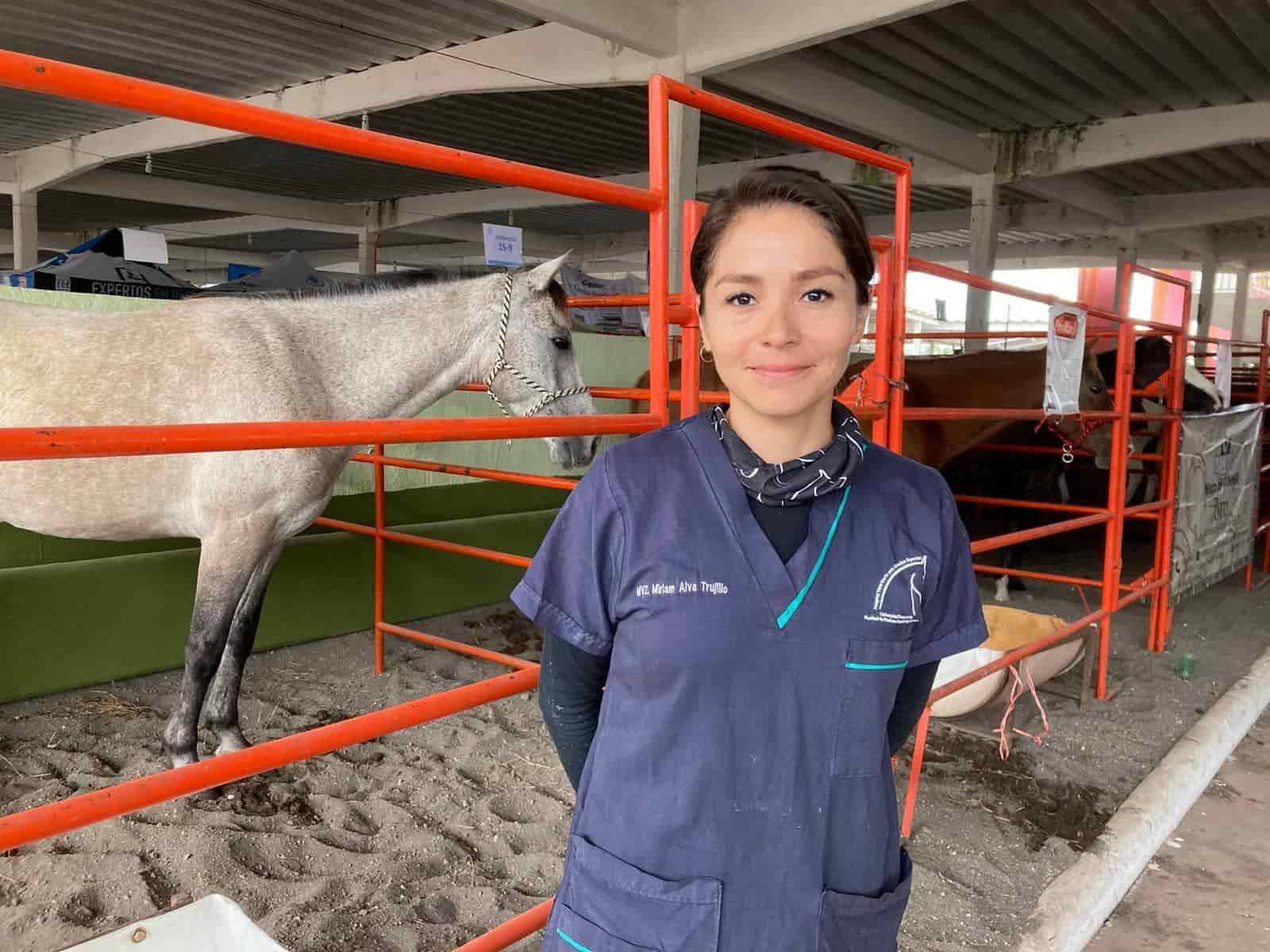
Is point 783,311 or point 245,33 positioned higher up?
point 245,33

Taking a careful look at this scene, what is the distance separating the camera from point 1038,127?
8328 mm

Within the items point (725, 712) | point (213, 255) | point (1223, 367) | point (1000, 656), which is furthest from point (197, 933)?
point (213, 255)

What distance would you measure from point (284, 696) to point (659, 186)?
2588mm

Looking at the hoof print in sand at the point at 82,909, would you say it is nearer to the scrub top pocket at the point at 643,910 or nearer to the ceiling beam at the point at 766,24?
the scrub top pocket at the point at 643,910

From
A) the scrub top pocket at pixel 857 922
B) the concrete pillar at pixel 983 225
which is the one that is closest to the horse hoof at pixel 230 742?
the scrub top pocket at pixel 857 922

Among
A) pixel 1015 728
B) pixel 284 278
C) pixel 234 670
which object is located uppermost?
pixel 284 278

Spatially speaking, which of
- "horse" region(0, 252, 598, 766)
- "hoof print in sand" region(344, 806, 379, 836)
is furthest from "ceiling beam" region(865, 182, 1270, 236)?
"hoof print in sand" region(344, 806, 379, 836)

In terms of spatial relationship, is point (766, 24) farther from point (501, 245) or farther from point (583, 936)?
point (583, 936)

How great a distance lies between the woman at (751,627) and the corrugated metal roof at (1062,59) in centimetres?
539

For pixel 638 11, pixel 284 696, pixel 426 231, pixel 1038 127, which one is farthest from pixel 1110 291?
pixel 284 696

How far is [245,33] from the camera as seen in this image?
6281 millimetres

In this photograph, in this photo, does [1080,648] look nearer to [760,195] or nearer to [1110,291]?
[760,195]

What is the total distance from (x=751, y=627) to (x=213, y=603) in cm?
202

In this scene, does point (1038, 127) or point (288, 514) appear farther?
point (1038, 127)
